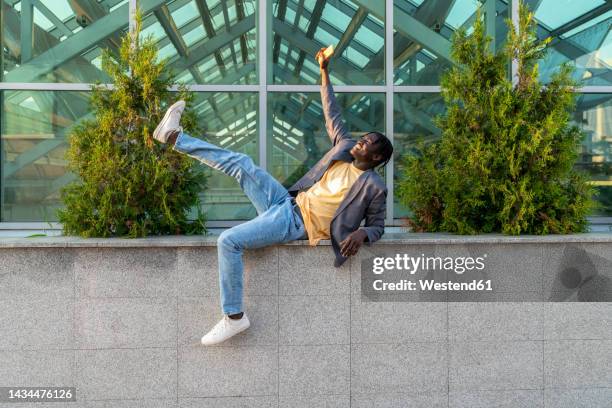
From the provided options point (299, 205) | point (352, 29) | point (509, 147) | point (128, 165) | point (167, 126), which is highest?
point (352, 29)

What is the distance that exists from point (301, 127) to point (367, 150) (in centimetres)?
220

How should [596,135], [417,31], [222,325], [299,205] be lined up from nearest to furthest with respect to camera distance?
1. [222,325]
2. [299,205]
3. [417,31]
4. [596,135]

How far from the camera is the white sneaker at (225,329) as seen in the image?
4316 millimetres

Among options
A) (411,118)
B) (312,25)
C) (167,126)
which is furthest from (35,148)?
(411,118)

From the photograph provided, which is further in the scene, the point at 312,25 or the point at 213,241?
the point at 312,25

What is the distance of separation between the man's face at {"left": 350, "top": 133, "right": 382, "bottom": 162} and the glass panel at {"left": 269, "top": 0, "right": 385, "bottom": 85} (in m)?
2.25

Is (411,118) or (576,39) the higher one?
(576,39)

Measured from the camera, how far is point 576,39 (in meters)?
6.86

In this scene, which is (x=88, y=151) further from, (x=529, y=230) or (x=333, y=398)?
(x=529, y=230)

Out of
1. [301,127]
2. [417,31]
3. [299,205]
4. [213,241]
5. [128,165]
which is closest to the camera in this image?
A: [213,241]

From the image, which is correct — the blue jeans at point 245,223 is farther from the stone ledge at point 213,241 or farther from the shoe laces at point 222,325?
the stone ledge at point 213,241

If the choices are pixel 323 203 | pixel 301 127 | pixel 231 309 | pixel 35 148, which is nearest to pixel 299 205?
pixel 323 203

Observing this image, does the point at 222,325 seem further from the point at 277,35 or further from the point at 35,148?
the point at 277,35

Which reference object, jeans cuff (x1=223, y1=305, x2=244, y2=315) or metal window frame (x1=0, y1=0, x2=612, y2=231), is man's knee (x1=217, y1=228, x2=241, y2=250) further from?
metal window frame (x1=0, y1=0, x2=612, y2=231)
